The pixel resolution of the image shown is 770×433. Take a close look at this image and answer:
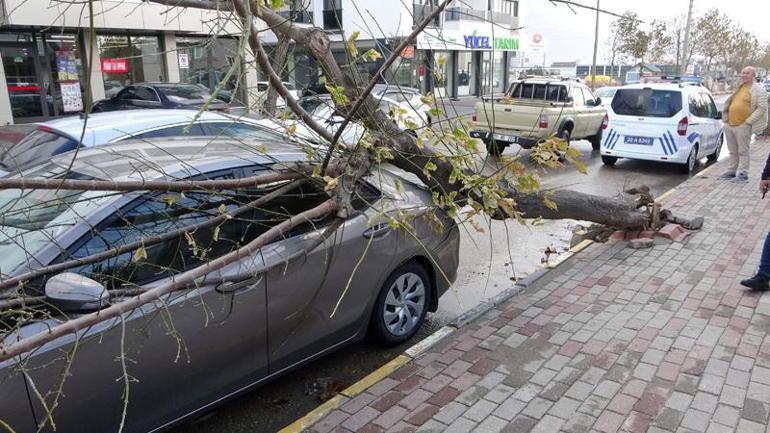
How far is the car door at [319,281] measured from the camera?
3410mm

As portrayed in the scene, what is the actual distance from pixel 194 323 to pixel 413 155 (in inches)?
76.5

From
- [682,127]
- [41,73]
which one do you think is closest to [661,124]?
[682,127]

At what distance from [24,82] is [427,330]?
20177mm

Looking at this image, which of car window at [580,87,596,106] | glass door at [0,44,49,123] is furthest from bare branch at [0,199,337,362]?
glass door at [0,44,49,123]

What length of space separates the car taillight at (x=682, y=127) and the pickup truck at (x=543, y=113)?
231 centimetres

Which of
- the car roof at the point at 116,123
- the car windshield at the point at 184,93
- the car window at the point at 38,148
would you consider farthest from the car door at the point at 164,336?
the car windshield at the point at 184,93

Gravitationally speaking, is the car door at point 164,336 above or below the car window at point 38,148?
below

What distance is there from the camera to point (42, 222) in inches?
122

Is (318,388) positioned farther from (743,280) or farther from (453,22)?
(453,22)

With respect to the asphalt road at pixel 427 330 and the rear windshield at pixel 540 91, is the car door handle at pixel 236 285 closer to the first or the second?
the asphalt road at pixel 427 330

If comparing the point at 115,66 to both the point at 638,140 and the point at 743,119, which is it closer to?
the point at 638,140

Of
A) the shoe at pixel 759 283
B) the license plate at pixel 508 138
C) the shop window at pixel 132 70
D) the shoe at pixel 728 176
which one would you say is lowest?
the shoe at pixel 728 176

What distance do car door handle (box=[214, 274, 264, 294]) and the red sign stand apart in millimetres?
21702

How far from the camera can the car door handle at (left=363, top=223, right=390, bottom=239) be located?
3.90 m
